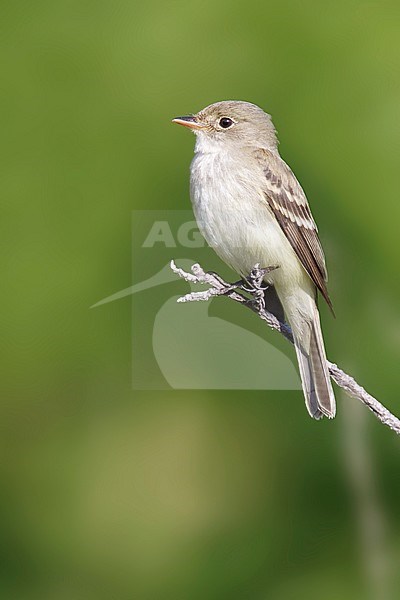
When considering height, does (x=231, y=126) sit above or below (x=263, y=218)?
above

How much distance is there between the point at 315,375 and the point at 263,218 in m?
0.22

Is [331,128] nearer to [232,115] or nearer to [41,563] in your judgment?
[232,115]

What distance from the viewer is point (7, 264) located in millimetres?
1589

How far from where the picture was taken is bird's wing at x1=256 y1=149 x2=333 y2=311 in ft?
4.69

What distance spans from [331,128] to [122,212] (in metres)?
0.33

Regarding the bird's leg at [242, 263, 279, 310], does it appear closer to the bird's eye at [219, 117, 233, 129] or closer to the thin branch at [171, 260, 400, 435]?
the thin branch at [171, 260, 400, 435]

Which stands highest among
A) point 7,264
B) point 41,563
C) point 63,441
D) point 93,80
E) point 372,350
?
point 93,80

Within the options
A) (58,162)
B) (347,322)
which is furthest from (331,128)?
(58,162)

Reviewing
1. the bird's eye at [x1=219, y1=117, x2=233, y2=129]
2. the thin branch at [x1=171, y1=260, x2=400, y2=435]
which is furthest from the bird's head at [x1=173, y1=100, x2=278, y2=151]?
the thin branch at [x1=171, y1=260, x2=400, y2=435]

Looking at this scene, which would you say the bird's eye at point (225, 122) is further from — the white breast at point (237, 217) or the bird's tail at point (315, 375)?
the bird's tail at point (315, 375)

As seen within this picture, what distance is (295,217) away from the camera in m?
1.44

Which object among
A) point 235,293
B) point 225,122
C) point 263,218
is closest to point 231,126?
point 225,122

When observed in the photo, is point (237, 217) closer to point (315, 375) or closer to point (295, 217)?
point (295, 217)

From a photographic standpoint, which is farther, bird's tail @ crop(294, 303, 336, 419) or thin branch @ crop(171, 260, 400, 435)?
bird's tail @ crop(294, 303, 336, 419)
